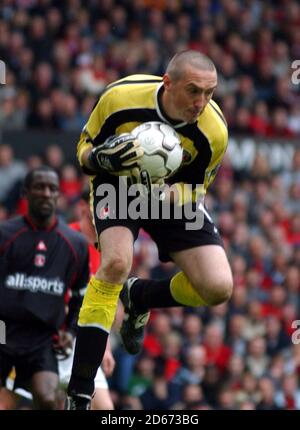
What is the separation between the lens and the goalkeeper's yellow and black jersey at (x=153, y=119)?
24.5ft

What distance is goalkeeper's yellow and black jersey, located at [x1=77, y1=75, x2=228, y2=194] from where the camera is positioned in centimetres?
748

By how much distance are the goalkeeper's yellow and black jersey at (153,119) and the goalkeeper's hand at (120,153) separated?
1.01ft

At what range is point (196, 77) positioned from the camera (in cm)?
727

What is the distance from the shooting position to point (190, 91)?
287 inches

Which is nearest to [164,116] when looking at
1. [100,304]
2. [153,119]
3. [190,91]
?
[153,119]

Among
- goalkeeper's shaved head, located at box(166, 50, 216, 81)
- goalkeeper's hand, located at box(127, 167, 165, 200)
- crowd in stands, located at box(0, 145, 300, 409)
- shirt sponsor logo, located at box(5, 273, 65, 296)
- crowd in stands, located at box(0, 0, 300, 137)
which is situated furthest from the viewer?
crowd in stands, located at box(0, 0, 300, 137)

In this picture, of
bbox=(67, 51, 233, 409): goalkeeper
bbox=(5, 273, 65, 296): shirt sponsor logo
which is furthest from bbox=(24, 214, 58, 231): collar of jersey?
bbox=(67, 51, 233, 409): goalkeeper

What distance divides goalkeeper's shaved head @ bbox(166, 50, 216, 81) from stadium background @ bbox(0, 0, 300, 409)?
5262mm

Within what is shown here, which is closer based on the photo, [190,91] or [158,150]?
[158,150]

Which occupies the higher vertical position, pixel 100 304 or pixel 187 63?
pixel 187 63

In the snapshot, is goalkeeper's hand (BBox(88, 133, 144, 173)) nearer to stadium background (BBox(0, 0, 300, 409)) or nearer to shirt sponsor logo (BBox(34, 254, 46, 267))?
shirt sponsor logo (BBox(34, 254, 46, 267))

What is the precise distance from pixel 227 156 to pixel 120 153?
10068 mm

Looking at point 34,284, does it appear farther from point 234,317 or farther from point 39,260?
point 234,317
